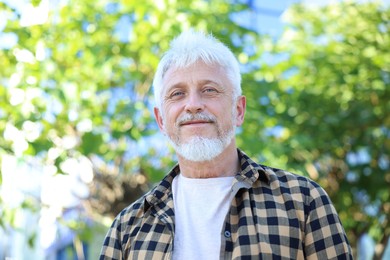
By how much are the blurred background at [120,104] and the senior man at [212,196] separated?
3.08 metres

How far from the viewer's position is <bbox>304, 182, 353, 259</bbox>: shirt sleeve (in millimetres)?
2535

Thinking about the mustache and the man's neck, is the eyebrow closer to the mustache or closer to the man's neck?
the mustache

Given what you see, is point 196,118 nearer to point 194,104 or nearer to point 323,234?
point 194,104

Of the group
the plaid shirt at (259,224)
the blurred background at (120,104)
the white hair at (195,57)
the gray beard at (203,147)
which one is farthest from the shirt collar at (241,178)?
the blurred background at (120,104)

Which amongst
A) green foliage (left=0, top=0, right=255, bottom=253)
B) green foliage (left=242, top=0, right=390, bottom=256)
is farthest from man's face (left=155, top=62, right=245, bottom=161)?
green foliage (left=242, top=0, right=390, bottom=256)

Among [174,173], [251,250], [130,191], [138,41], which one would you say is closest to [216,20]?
[138,41]

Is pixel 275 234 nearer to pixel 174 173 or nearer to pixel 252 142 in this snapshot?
pixel 174 173

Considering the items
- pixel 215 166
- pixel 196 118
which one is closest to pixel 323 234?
pixel 215 166

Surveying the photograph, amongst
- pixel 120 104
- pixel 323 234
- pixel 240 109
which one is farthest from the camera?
pixel 120 104

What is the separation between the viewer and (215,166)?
9.10 ft

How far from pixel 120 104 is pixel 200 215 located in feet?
16.2

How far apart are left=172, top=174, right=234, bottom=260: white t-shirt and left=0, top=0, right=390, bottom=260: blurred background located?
10.5 ft

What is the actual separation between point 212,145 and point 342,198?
25.9 ft

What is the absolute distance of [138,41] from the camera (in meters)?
7.78
